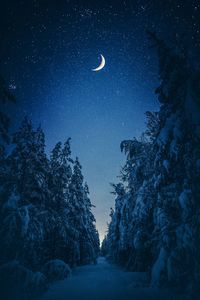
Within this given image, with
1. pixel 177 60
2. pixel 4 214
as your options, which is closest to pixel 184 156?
pixel 177 60

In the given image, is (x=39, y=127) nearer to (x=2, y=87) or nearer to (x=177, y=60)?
(x=2, y=87)

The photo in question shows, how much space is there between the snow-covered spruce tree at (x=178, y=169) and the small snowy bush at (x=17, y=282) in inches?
216

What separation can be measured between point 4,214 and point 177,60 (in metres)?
12.1

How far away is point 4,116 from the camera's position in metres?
8.87

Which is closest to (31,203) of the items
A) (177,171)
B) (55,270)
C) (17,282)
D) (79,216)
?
(55,270)

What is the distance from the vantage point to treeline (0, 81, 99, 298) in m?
11.3

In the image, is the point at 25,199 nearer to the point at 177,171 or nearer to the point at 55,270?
the point at 55,270

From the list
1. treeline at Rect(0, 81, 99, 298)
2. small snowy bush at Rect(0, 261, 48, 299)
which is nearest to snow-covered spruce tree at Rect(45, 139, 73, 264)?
treeline at Rect(0, 81, 99, 298)

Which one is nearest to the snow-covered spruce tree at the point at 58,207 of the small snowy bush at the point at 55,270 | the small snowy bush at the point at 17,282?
the small snowy bush at the point at 55,270

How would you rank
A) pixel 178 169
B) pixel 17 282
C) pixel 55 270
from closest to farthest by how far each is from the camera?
1. pixel 17 282
2. pixel 178 169
3. pixel 55 270

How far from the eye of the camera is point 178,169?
1061 centimetres

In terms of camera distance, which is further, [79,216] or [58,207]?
[79,216]

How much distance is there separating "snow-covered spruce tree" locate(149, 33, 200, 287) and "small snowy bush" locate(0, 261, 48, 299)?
5.47 metres

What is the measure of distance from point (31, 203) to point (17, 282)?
5.92m
